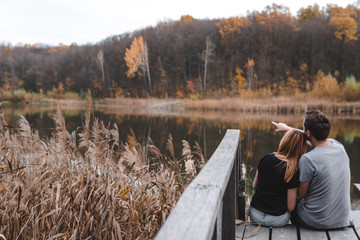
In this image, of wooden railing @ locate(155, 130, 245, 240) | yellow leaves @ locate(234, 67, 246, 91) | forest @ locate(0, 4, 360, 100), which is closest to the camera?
wooden railing @ locate(155, 130, 245, 240)

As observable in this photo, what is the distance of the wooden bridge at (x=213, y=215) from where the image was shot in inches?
30.0

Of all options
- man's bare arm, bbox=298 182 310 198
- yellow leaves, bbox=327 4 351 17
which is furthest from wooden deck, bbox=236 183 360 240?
yellow leaves, bbox=327 4 351 17

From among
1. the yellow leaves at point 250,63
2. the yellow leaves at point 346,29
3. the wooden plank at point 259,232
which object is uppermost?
the yellow leaves at point 346,29

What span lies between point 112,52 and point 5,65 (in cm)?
2257

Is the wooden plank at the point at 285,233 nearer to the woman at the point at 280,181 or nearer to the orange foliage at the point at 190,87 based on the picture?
the woman at the point at 280,181

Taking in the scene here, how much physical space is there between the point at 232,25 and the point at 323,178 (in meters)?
45.3

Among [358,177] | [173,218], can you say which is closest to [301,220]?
[173,218]

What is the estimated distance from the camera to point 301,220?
7.83 feet

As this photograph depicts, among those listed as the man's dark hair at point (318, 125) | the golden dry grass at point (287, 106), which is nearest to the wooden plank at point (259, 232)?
the man's dark hair at point (318, 125)

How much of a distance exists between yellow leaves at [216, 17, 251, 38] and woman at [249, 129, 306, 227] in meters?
43.4

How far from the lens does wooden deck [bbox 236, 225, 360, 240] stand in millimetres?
2184

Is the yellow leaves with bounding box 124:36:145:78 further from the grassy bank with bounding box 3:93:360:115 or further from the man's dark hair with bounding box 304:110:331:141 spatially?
the man's dark hair with bounding box 304:110:331:141

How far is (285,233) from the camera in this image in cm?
227

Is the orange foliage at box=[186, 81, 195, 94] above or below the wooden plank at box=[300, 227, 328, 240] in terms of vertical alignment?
above
